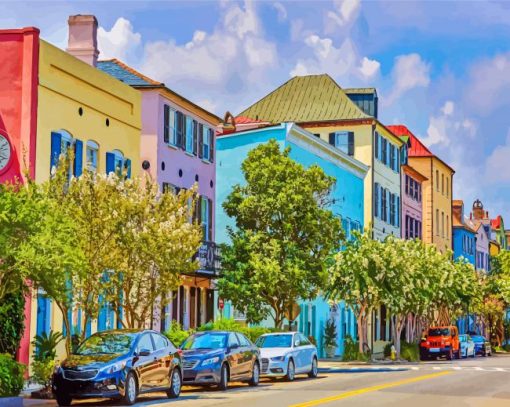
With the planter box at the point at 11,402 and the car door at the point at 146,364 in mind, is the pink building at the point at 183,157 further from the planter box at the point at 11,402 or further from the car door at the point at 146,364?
the planter box at the point at 11,402

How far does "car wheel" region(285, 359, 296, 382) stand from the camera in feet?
107

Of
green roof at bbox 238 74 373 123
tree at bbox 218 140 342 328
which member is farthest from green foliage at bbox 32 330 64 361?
green roof at bbox 238 74 373 123

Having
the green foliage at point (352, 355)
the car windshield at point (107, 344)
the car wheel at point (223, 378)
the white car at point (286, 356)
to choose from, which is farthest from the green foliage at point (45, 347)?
the green foliage at point (352, 355)

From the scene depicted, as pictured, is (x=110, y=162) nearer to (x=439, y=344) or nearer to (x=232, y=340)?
(x=232, y=340)

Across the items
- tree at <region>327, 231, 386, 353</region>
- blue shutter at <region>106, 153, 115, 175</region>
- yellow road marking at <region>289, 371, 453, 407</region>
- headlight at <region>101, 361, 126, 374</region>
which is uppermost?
blue shutter at <region>106, 153, 115, 175</region>

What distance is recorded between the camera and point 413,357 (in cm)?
5694

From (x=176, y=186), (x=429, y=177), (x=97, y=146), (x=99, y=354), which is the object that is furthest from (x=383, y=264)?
(x=429, y=177)

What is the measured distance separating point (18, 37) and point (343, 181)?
31.6 m

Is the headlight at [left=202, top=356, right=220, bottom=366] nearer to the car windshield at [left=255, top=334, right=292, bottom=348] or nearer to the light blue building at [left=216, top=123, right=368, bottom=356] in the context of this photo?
the car windshield at [left=255, top=334, right=292, bottom=348]

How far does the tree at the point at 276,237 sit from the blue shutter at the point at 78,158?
29.6 feet

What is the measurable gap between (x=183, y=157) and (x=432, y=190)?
150ft

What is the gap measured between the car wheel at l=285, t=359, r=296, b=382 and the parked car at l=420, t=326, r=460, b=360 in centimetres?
2695

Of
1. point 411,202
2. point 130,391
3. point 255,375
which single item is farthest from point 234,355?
point 411,202

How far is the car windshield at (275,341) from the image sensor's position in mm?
33469
